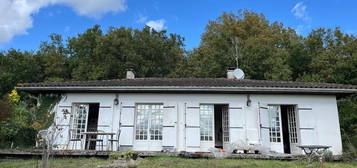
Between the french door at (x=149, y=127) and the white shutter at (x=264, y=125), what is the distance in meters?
3.41

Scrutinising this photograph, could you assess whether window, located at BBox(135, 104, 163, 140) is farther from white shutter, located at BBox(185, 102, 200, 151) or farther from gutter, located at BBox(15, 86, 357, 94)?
white shutter, located at BBox(185, 102, 200, 151)

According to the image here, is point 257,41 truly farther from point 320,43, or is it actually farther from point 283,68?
point 320,43

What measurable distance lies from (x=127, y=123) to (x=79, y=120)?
185 centimetres

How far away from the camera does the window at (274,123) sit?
818 centimetres

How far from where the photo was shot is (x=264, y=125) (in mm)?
7789

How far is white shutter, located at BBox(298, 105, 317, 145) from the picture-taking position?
779 centimetres

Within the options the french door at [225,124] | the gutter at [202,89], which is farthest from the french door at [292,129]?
the french door at [225,124]

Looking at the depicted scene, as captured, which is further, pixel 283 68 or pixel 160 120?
pixel 283 68

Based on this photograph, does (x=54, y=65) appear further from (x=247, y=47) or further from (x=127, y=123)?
(x=247, y=47)

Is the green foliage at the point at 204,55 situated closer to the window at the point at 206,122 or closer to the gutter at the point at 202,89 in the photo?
the gutter at the point at 202,89

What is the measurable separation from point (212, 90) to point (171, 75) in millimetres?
11343

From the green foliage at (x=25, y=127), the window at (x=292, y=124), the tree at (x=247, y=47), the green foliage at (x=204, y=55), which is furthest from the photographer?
the tree at (x=247, y=47)

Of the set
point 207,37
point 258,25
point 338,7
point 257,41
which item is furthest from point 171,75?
point 338,7

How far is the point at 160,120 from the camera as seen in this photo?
819 centimetres
